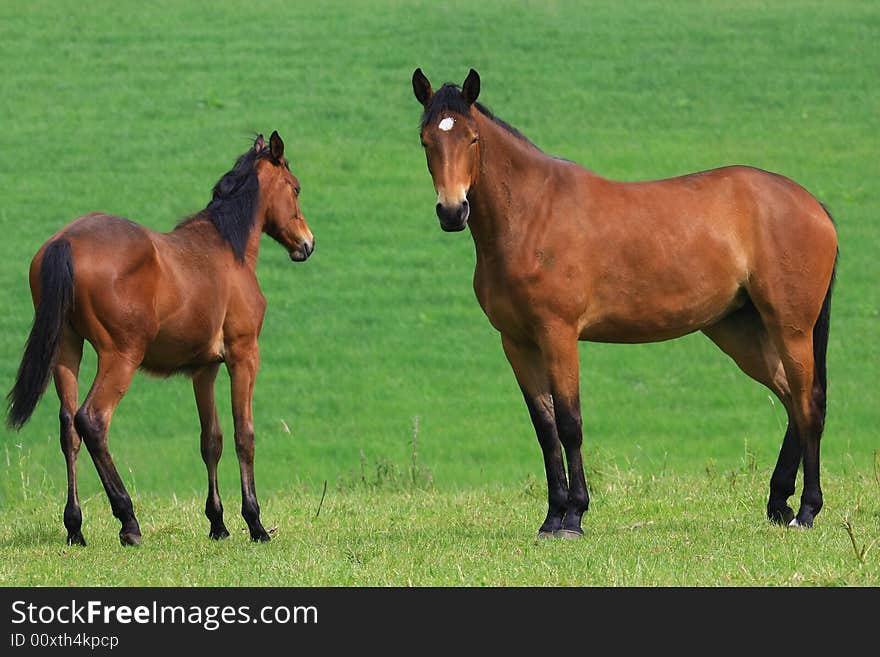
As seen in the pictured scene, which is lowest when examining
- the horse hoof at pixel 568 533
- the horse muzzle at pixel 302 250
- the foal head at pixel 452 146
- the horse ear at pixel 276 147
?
the horse hoof at pixel 568 533

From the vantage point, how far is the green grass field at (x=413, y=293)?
8625 millimetres

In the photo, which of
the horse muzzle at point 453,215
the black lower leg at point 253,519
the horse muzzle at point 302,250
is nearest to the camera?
the horse muzzle at point 453,215

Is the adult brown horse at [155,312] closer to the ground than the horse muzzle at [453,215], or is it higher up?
closer to the ground

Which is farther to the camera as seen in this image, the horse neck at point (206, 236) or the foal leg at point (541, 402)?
the horse neck at point (206, 236)

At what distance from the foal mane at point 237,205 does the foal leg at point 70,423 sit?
1248mm

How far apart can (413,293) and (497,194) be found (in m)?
10.9

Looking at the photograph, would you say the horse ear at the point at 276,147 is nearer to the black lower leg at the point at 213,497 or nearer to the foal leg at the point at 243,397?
the foal leg at the point at 243,397

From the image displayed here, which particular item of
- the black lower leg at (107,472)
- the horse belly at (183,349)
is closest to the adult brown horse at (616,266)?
the horse belly at (183,349)

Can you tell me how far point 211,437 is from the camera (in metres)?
9.80

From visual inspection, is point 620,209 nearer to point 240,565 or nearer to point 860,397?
point 240,565

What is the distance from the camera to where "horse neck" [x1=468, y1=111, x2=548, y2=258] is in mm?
8891

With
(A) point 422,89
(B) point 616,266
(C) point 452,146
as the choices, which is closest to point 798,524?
(B) point 616,266

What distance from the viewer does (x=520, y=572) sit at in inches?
289

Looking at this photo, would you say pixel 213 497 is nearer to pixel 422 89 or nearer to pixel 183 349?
pixel 183 349
